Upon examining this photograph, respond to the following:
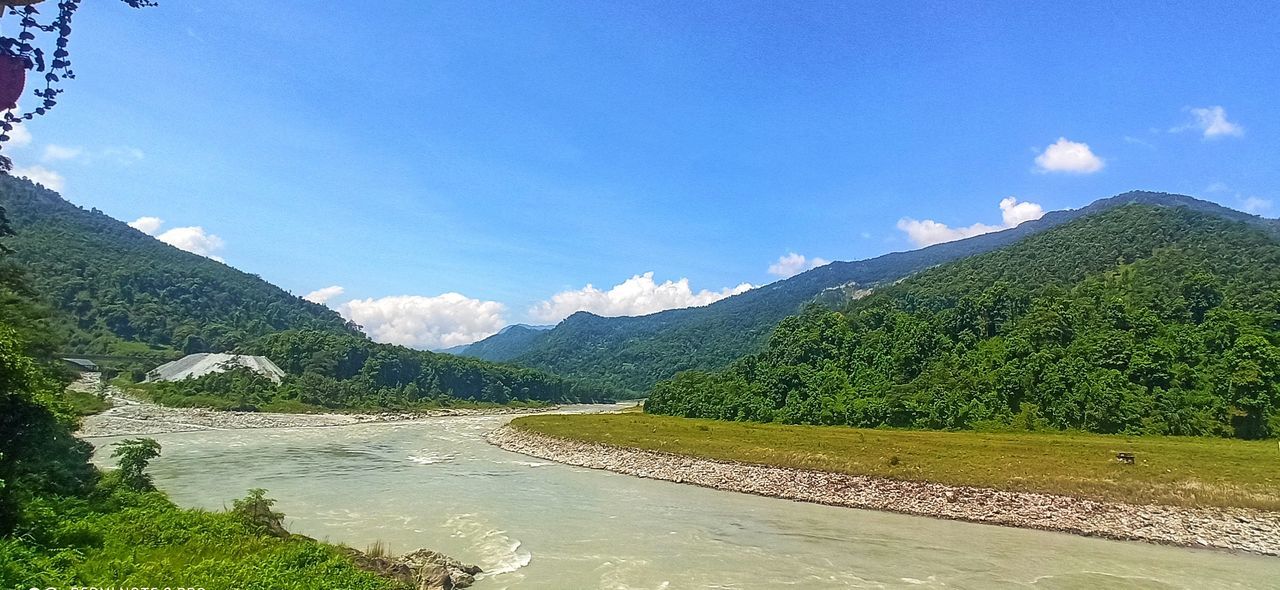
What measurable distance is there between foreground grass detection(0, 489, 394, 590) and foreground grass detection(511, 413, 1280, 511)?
2964 cm

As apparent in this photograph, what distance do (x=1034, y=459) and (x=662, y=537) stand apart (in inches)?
972

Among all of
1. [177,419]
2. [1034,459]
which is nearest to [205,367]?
[177,419]

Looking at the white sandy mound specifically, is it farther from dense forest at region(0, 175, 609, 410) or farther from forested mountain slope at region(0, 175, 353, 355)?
forested mountain slope at region(0, 175, 353, 355)

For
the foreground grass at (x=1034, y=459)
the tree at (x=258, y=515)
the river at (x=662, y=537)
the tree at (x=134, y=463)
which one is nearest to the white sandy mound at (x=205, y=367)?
the river at (x=662, y=537)

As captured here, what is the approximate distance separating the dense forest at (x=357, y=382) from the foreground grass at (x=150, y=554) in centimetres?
8242

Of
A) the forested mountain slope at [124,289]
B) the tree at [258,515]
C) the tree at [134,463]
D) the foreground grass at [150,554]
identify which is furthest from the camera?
the forested mountain slope at [124,289]

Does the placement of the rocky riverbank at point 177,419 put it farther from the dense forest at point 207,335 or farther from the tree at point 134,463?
the tree at point 134,463

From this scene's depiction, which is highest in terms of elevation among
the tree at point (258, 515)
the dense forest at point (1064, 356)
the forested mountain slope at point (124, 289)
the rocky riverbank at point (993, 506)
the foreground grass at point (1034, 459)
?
the forested mountain slope at point (124, 289)

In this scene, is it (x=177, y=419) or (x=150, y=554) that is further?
(x=177, y=419)

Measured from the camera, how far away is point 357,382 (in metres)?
118

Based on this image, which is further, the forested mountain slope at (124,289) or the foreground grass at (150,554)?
the forested mountain slope at (124,289)

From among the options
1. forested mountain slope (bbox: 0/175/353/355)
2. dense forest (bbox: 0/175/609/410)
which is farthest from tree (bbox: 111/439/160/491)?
forested mountain slope (bbox: 0/175/353/355)

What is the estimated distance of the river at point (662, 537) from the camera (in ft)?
60.0

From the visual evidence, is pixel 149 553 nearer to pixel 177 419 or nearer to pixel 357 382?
pixel 177 419
